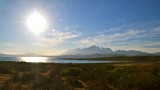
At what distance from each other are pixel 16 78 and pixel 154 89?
12062 mm

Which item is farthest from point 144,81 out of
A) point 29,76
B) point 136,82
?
point 29,76

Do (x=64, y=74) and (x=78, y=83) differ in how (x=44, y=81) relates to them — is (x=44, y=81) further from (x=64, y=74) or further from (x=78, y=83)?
(x=64, y=74)

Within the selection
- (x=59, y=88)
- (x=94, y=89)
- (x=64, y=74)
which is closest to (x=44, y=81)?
(x=59, y=88)

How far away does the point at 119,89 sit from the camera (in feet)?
43.4

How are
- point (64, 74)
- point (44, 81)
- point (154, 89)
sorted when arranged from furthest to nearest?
point (64, 74) → point (44, 81) → point (154, 89)

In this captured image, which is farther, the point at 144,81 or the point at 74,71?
the point at 74,71

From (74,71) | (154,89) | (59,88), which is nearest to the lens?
(59,88)

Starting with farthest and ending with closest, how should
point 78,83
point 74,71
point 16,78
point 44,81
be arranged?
point 74,71, point 16,78, point 78,83, point 44,81

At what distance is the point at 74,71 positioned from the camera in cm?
2644

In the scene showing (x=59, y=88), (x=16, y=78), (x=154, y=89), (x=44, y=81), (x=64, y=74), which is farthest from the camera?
(x=64, y=74)

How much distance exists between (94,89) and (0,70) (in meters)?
19.1

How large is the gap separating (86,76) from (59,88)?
8.90 m

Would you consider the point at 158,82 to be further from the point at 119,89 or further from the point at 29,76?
the point at 29,76

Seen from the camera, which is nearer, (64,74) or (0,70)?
(64,74)
